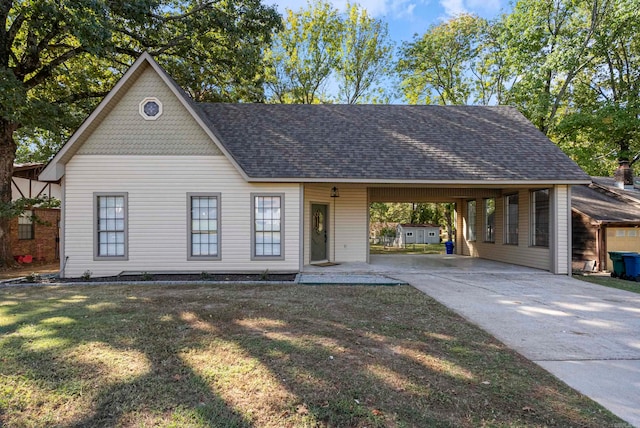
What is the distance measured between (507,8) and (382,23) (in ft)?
26.5

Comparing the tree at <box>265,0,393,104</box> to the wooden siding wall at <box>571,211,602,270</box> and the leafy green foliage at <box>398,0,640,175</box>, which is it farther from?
the wooden siding wall at <box>571,211,602,270</box>

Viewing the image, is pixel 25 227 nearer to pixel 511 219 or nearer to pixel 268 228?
pixel 268 228

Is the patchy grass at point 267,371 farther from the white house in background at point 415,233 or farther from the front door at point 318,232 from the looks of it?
the white house in background at point 415,233

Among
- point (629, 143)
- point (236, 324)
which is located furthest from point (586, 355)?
point (629, 143)

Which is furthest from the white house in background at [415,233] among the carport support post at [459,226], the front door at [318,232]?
the front door at [318,232]

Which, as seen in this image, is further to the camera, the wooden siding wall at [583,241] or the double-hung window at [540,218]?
the wooden siding wall at [583,241]

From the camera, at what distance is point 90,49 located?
34.0ft

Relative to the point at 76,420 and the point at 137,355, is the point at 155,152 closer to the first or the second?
the point at 137,355

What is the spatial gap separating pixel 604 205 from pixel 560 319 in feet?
34.7

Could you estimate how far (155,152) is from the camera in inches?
392

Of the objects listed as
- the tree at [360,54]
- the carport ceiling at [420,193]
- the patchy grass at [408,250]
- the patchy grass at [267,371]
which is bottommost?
the patchy grass at [408,250]

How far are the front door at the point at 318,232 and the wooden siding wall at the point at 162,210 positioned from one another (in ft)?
6.65

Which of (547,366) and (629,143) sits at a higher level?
(629,143)

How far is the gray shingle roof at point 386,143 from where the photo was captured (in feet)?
34.0
